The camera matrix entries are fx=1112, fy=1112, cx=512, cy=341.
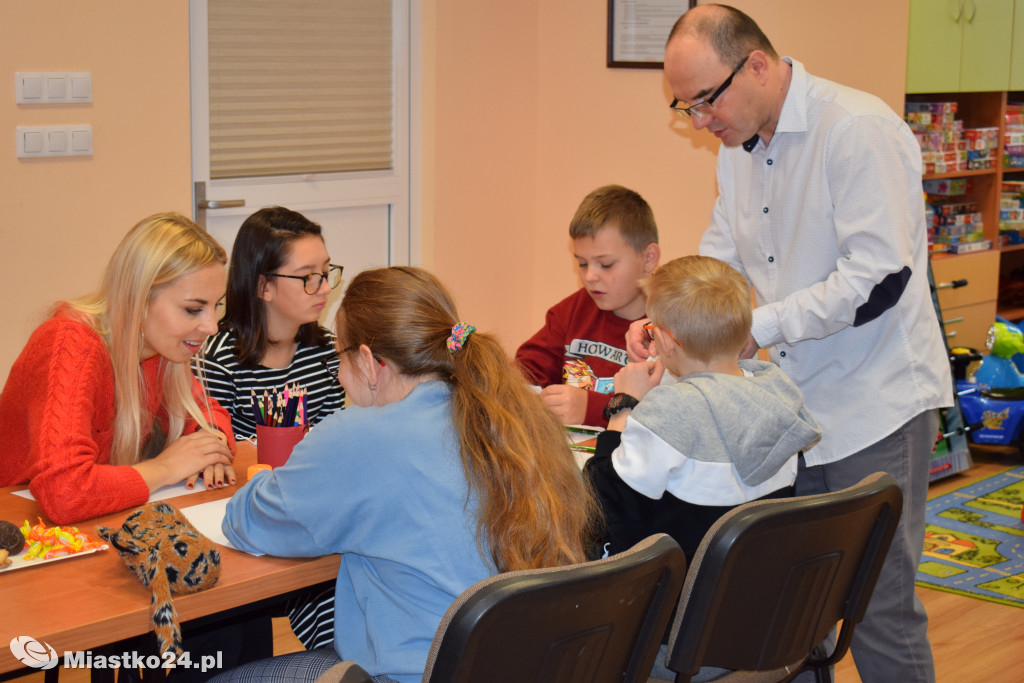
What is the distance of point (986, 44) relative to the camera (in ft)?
15.8

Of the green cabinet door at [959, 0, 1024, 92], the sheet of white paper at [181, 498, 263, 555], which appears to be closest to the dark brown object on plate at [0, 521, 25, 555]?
the sheet of white paper at [181, 498, 263, 555]

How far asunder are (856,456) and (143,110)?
2.48m

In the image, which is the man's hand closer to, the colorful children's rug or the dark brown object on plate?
the dark brown object on plate

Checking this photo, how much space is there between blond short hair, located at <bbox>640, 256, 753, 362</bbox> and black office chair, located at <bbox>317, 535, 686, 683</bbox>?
2.02 ft

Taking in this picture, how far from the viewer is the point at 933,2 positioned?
4371 millimetres

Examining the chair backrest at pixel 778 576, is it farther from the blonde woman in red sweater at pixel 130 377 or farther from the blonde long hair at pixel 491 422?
the blonde woman in red sweater at pixel 130 377

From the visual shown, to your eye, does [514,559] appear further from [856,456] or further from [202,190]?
[202,190]

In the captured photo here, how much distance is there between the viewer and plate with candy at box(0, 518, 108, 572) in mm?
1587

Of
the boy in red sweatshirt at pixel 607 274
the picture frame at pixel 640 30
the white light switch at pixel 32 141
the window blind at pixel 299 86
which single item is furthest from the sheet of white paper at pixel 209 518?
the picture frame at pixel 640 30

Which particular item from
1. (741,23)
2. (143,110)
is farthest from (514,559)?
(143,110)

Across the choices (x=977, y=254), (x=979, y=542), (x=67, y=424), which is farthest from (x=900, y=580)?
(x=977, y=254)

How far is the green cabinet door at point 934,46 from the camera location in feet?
13.9

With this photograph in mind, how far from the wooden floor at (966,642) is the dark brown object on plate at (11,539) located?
126 cm

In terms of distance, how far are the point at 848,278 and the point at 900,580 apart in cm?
60
